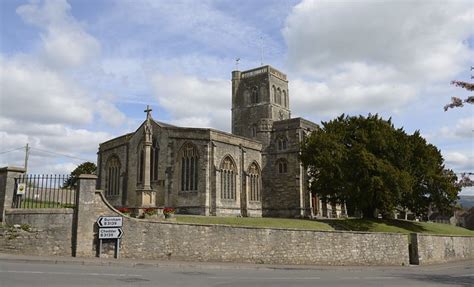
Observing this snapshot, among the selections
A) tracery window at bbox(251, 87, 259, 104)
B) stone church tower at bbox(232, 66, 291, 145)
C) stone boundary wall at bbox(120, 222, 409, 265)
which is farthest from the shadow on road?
tracery window at bbox(251, 87, 259, 104)

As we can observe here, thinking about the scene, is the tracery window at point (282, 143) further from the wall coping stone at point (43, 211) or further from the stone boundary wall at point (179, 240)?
the wall coping stone at point (43, 211)

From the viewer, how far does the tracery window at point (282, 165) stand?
46362 millimetres

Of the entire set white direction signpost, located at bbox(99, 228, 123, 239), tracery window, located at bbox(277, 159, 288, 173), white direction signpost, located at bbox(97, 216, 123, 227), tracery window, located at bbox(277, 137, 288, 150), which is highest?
tracery window, located at bbox(277, 137, 288, 150)

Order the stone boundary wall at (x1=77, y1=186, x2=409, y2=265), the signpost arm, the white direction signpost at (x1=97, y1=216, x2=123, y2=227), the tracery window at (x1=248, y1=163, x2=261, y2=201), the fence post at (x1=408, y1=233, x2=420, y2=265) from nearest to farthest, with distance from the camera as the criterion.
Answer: the white direction signpost at (x1=97, y1=216, x2=123, y2=227) → the signpost arm → the stone boundary wall at (x1=77, y1=186, x2=409, y2=265) → the fence post at (x1=408, y1=233, x2=420, y2=265) → the tracery window at (x1=248, y1=163, x2=261, y2=201)

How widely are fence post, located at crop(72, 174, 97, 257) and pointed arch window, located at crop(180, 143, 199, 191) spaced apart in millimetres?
19360

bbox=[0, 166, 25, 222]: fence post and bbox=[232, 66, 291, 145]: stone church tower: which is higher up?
bbox=[232, 66, 291, 145]: stone church tower

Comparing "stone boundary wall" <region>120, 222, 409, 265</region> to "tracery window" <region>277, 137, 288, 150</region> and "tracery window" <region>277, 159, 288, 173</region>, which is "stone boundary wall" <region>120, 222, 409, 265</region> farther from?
"tracery window" <region>277, 137, 288, 150</region>

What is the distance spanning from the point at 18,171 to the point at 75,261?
5.20m

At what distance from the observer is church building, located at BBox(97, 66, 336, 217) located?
118ft

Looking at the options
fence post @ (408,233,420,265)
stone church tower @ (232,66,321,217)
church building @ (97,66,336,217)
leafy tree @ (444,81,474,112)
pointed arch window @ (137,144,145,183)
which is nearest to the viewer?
leafy tree @ (444,81,474,112)

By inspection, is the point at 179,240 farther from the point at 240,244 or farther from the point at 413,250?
the point at 413,250

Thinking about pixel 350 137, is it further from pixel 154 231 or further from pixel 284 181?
pixel 154 231

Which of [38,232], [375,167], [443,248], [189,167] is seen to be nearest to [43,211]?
[38,232]

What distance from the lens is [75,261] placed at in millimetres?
15086
